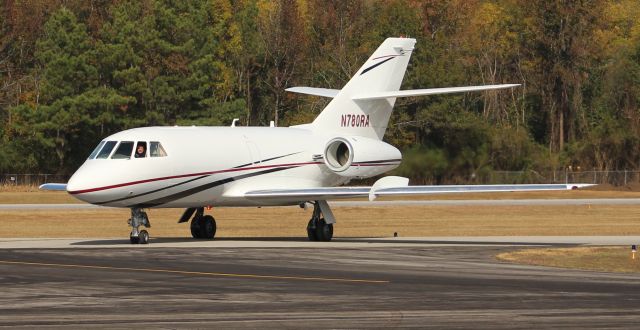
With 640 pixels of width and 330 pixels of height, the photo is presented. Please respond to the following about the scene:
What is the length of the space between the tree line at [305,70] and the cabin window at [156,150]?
4115 centimetres

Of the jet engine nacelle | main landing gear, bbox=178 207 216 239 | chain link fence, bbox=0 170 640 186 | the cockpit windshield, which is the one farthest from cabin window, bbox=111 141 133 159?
chain link fence, bbox=0 170 640 186

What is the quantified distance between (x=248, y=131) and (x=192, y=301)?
18.9 m

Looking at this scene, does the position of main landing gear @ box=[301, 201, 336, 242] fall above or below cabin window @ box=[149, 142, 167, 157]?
below

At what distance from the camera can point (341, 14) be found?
109 metres

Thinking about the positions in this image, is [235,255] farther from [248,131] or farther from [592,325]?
[592,325]

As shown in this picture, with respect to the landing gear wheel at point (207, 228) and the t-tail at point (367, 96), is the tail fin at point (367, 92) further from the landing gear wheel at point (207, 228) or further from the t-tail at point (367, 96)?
the landing gear wheel at point (207, 228)

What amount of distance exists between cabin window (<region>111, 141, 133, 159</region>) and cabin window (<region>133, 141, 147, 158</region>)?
179 millimetres

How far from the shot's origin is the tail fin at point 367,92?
43.0 meters

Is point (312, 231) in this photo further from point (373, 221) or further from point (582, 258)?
point (373, 221)

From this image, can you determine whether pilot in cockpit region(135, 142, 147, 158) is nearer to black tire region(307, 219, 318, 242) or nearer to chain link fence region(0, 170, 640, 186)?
black tire region(307, 219, 318, 242)

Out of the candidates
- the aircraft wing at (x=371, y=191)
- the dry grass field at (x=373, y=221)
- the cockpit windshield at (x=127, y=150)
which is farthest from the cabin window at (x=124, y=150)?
the dry grass field at (x=373, y=221)

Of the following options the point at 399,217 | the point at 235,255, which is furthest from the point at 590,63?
the point at 235,255

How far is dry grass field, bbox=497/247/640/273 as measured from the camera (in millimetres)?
29734

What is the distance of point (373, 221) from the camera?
54.8 metres
